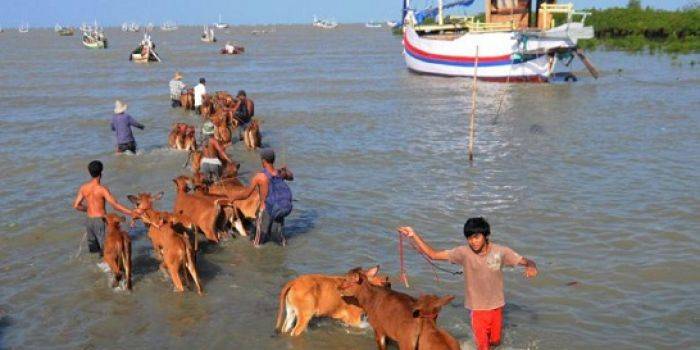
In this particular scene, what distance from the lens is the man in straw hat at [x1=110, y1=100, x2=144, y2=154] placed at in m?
16.3

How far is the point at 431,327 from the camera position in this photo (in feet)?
19.4

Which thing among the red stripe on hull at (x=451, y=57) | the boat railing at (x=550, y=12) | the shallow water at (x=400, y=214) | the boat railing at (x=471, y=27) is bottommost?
the shallow water at (x=400, y=214)

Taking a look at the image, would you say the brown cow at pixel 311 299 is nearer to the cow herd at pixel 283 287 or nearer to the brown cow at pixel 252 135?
the cow herd at pixel 283 287

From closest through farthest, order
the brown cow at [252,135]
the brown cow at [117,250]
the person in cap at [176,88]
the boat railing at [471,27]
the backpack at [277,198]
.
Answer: the brown cow at [117,250] → the backpack at [277,198] → the brown cow at [252,135] → the person in cap at [176,88] → the boat railing at [471,27]

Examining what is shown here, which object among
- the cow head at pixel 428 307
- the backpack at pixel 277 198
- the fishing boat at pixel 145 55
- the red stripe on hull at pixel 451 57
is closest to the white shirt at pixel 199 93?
the backpack at pixel 277 198

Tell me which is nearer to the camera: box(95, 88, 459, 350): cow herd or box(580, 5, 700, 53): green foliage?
box(95, 88, 459, 350): cow herd

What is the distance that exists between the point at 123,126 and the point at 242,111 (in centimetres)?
356

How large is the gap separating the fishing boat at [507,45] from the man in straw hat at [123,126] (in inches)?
663

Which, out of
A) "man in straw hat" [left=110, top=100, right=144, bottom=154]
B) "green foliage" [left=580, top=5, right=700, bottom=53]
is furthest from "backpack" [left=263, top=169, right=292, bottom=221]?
"green foliage" [left=580, top=5, right=700, bottom=53]

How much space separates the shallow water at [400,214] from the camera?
7957 mm

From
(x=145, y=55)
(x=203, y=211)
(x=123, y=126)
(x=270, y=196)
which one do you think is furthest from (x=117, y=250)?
(x=145, y=55)

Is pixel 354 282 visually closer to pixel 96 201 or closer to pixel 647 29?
pixel 96 201

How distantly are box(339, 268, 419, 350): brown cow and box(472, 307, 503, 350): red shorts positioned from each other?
0.60 meters

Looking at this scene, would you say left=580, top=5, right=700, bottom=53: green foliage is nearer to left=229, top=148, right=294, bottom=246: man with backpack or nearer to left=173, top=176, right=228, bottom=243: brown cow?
left=229, top=148, right=294, bottom=246: man with backpack
